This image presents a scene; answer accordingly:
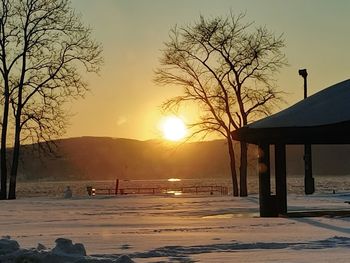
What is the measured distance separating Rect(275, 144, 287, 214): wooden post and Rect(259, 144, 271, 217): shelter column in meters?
0.30

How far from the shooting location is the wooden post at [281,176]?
19891 millimetres

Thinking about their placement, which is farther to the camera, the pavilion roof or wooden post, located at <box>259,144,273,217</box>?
wooden post, located at <box>259,144,273,217</box>

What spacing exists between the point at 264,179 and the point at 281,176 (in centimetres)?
49

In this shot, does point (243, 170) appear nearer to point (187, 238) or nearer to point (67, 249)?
point (187, 238)

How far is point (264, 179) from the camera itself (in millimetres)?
20125

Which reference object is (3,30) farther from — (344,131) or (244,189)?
(344,131)

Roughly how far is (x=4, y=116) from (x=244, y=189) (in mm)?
14135

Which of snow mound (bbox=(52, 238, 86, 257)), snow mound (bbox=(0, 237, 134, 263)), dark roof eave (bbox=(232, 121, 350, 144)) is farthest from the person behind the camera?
dark roof eave (bbox=(232, 121, 350, 144))

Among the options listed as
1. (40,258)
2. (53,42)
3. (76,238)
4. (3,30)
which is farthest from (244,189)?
(40,258)

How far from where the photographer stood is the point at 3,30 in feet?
126

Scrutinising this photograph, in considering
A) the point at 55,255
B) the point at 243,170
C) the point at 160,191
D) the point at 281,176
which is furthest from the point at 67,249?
the point at 160,191

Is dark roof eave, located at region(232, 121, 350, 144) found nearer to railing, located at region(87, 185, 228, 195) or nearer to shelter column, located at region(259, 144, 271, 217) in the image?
shelter column, located at region(259, 144, 271, 217)

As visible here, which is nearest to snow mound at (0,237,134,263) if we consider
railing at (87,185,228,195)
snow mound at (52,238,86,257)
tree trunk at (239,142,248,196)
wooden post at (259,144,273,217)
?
snow mound at (52,238,86,257)

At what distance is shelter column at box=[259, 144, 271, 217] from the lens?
1992cm
